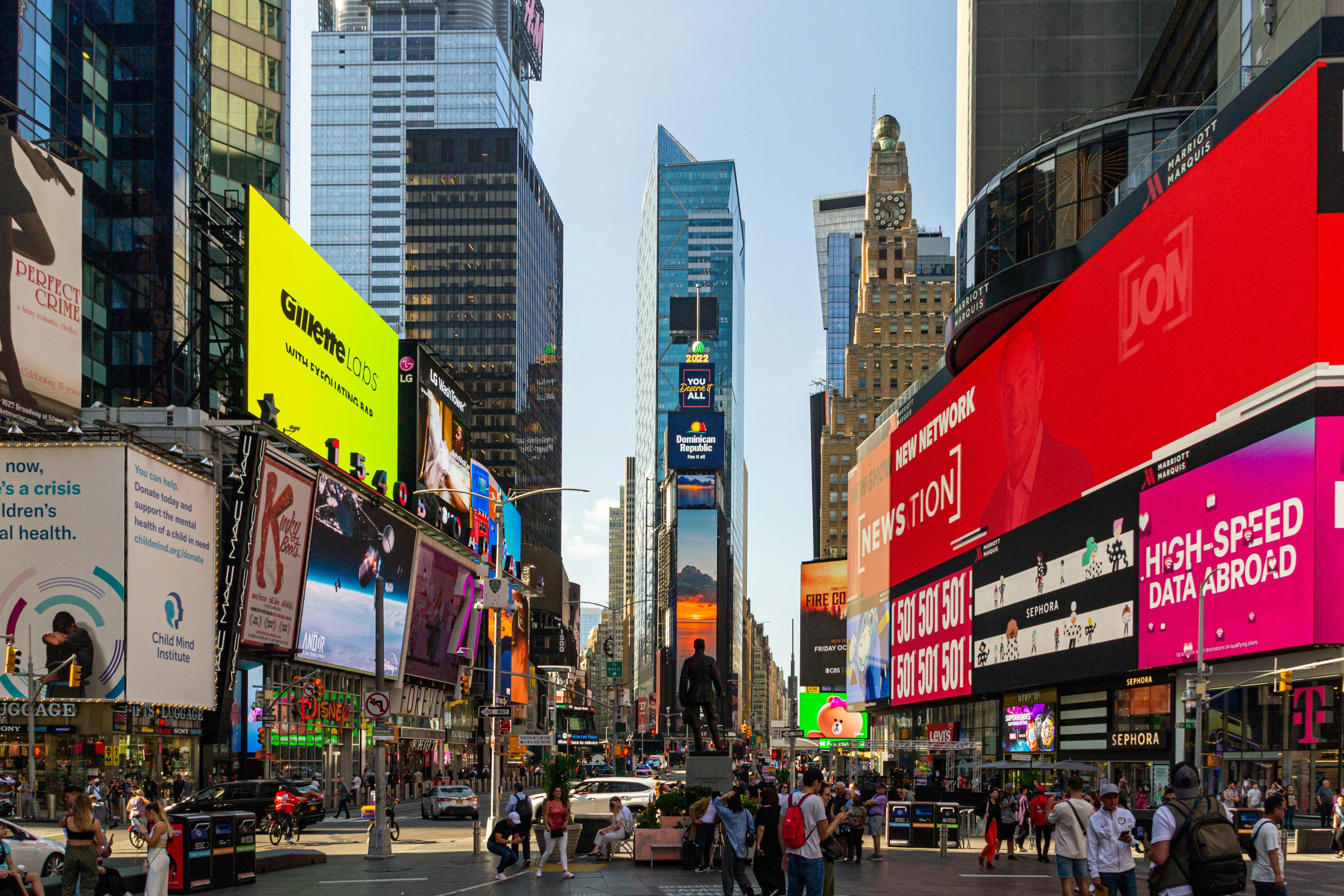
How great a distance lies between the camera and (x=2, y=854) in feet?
57.2

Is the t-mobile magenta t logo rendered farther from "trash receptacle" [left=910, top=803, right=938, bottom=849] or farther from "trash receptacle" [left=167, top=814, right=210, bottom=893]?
"trash receptacle" [left=167, top=814, right=210, bottom=893]

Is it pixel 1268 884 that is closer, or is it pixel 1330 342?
pixel 1268 884

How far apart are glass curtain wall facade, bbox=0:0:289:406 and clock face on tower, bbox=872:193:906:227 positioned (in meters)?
106

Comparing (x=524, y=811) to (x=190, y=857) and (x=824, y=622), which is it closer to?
(x=190, y=857)

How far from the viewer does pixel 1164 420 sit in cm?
4738

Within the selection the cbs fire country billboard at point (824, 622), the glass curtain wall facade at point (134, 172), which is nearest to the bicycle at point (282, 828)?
the glass curtain wall facade at point (134, 172)

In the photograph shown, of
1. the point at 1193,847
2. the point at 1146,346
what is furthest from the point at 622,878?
the point at 1146,346

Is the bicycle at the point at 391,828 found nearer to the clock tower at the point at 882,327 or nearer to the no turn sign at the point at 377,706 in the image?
the no turn sign at the point at 377,706

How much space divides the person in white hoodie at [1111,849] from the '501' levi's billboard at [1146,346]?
25425 mm

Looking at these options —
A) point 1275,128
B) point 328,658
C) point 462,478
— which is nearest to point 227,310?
point 328,658

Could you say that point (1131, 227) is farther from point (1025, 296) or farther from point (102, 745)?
point (102, 745)

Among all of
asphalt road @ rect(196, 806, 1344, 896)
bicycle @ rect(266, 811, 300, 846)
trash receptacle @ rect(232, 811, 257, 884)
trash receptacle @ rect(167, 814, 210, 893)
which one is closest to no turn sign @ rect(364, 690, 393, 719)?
asphalt road @ rect(196, 806, 1344, 896)

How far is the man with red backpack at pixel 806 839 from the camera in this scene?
56.0ft

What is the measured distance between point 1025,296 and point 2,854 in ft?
174
